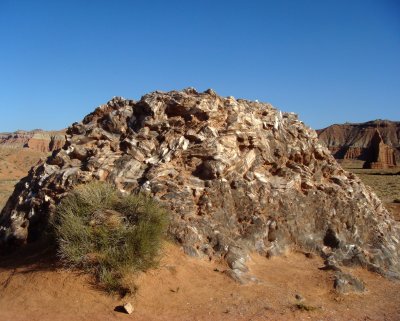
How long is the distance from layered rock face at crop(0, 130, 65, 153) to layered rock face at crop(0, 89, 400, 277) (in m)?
68.9

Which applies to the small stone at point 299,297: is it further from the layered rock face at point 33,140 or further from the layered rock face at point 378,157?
the layered rock face at point 33,140

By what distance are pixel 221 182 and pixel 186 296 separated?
122 inches

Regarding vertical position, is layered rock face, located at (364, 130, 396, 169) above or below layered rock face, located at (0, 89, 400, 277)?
above

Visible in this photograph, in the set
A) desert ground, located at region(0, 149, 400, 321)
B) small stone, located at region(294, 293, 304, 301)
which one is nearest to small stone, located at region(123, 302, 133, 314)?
desert ground, located at region(0, 149, 400, 321)

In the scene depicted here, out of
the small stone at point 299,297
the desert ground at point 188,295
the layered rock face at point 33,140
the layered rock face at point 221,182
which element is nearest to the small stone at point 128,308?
the desert ground at point 188,295

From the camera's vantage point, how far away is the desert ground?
244 inches

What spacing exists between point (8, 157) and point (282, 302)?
5387 centimetres

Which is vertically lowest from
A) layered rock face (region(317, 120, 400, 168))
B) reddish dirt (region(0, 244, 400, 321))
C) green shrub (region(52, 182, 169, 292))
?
reddish dirt (region(0, 244, 400, 321))

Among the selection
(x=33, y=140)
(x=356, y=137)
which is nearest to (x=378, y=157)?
(x=356, y=137)

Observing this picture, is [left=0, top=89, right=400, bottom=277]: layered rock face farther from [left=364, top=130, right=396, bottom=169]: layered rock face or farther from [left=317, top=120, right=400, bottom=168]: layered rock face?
[left=317, top=120, right=400, bottom=168]: layered rock face

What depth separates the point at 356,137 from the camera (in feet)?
399

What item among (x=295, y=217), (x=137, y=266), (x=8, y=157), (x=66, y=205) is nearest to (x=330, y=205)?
(x=295, y=217)

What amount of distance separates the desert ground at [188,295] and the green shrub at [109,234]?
0.25 meters

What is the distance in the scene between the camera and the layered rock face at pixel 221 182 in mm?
8719
